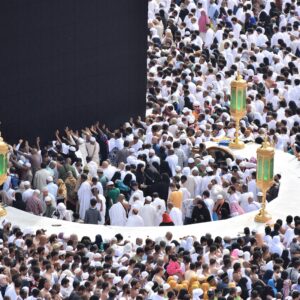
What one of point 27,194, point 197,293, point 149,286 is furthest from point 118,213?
point 197,293

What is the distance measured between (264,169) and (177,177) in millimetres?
2166

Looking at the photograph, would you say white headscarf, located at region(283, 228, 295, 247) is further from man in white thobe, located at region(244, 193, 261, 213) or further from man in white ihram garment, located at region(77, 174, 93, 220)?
man in white ihram garment, located at region(77, 174, 93, 220)

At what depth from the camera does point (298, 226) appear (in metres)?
28.6

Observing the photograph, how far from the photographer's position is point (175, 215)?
3008 centimetres

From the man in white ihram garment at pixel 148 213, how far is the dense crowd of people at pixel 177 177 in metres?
0.02

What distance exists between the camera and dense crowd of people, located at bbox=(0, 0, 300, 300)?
26.3 metres

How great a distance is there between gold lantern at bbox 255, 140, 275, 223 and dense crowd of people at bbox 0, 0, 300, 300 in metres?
0.62

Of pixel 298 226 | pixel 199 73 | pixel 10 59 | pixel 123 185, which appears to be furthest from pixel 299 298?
pixel 199 73

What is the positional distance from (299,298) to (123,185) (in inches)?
245

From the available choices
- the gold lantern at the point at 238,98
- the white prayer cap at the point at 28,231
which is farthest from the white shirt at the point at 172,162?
the white prayer cap at the point at 28,231

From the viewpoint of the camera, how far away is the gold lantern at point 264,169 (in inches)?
1169

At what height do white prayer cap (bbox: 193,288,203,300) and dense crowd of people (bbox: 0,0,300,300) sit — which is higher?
dense crowd of people (bbox: 0,0,300,300)

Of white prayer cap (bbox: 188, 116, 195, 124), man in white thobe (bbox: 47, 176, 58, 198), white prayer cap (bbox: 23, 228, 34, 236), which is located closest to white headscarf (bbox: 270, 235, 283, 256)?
white prayer cap (bbox: 23, 228, 34, 236)

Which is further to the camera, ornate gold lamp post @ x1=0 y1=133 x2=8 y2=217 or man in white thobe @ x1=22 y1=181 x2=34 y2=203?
man in white thobe @ x1=22 y1=181 x2=34 y2=203
